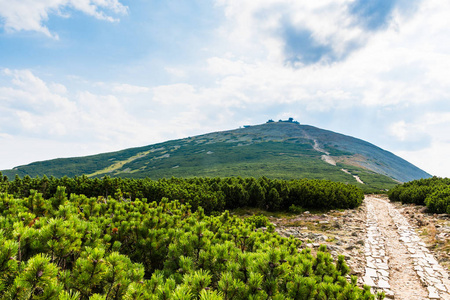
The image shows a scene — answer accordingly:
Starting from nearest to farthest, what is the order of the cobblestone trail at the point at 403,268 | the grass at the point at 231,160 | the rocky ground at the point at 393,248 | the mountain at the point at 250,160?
the cobblestone trail at the point at 403,268, the rocky ground at the point at 393,248, the grass at the point at 231,160, the mountain at the point at 250,160

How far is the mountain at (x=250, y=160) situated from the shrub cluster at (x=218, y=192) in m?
47.5

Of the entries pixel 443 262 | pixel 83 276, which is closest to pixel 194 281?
pixel 83 276

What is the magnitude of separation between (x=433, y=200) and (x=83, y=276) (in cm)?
1985

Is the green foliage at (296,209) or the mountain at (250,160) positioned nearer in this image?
the green foliage at (296,209)

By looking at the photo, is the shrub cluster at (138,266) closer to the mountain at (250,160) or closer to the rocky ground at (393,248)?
the rocky ground at (393,248)

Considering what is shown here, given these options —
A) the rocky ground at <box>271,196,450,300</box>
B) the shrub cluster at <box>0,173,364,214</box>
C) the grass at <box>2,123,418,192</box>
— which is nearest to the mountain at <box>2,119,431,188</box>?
the grass at <box>2,123,418,192</box>

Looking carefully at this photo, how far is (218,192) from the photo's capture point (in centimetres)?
1717

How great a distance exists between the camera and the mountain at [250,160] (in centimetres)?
7600

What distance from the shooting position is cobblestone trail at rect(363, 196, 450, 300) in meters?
5.77

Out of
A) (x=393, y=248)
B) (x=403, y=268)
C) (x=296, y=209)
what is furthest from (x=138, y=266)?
(x=296, y=209)

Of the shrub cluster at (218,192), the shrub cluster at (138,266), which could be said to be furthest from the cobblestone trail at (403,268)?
the shrub cluster at (218,192)

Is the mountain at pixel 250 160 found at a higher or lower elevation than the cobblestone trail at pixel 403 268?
higher

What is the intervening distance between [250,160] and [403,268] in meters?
87.8

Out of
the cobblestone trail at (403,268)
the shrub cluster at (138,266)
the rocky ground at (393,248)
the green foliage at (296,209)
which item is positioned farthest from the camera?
the green foliage at (296,209)
